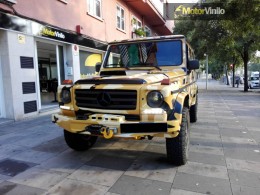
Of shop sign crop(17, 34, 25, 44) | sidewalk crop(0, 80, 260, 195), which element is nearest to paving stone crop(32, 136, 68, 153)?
sidewalk crop(0, 80, 260, 195)

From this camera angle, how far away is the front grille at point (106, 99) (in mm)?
3207

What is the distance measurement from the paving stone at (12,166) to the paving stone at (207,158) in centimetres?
268

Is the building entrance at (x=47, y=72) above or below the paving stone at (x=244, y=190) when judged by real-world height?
above

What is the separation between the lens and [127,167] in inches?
143

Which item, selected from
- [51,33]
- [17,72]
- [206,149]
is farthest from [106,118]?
[51,33]

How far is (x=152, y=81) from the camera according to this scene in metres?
3.29

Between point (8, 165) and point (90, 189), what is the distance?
1.67 m

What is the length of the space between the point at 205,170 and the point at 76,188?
189 cm

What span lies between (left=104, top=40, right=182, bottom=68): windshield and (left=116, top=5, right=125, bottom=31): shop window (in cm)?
963

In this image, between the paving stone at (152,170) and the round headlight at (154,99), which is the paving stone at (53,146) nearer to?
the paving stone at (152,170)

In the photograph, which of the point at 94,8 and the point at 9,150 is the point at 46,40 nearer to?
the point at 94,8

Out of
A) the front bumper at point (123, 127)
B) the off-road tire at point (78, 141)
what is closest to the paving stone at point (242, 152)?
the front bumper at point (123, 127)

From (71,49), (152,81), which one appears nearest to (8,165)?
(152,81)

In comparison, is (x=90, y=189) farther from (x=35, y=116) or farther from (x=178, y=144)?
(x=35, y=116)
